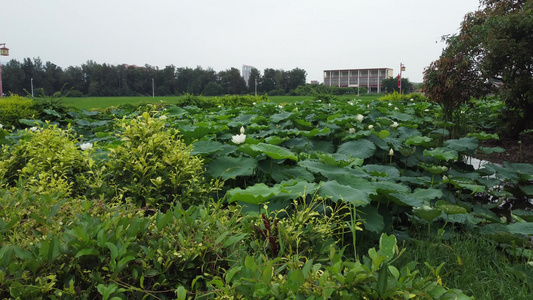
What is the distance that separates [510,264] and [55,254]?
7.39 ft

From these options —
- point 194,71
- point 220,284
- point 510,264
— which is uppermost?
point 194,71

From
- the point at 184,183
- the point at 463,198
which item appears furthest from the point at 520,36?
the point at 184,183

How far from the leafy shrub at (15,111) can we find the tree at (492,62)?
739 cm

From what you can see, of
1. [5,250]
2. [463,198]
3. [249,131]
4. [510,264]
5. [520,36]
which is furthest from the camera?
[520,36]

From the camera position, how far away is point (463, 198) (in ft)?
10.8

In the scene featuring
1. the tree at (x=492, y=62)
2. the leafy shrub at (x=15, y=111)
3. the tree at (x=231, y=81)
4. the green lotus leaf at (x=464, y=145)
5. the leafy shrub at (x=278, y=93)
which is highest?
the tree at (x=231, y=81)

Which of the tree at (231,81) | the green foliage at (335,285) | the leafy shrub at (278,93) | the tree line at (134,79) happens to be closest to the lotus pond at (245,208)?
the green foliage at (335,285)

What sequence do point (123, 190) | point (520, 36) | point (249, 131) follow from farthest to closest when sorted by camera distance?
point (520, 36) → point (249, 131) → point (123, 190)

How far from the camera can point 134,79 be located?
57469 millimetres

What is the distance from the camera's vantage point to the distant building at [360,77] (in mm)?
75994

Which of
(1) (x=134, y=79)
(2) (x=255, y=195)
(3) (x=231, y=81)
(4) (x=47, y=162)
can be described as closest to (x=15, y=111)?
(4) (x=47, y=162)

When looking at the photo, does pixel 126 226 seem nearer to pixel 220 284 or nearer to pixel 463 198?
pixel 220 284

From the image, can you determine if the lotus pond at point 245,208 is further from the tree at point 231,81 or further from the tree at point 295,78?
the tree at point 295,78

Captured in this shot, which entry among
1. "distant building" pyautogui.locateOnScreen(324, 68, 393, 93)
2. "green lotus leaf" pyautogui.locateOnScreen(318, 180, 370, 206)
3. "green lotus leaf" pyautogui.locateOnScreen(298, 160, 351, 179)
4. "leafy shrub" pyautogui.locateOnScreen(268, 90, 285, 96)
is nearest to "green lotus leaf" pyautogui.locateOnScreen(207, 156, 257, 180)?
"green lotus leaf" pyautogui.locateOnScreen(298, 160, 351, 179)
